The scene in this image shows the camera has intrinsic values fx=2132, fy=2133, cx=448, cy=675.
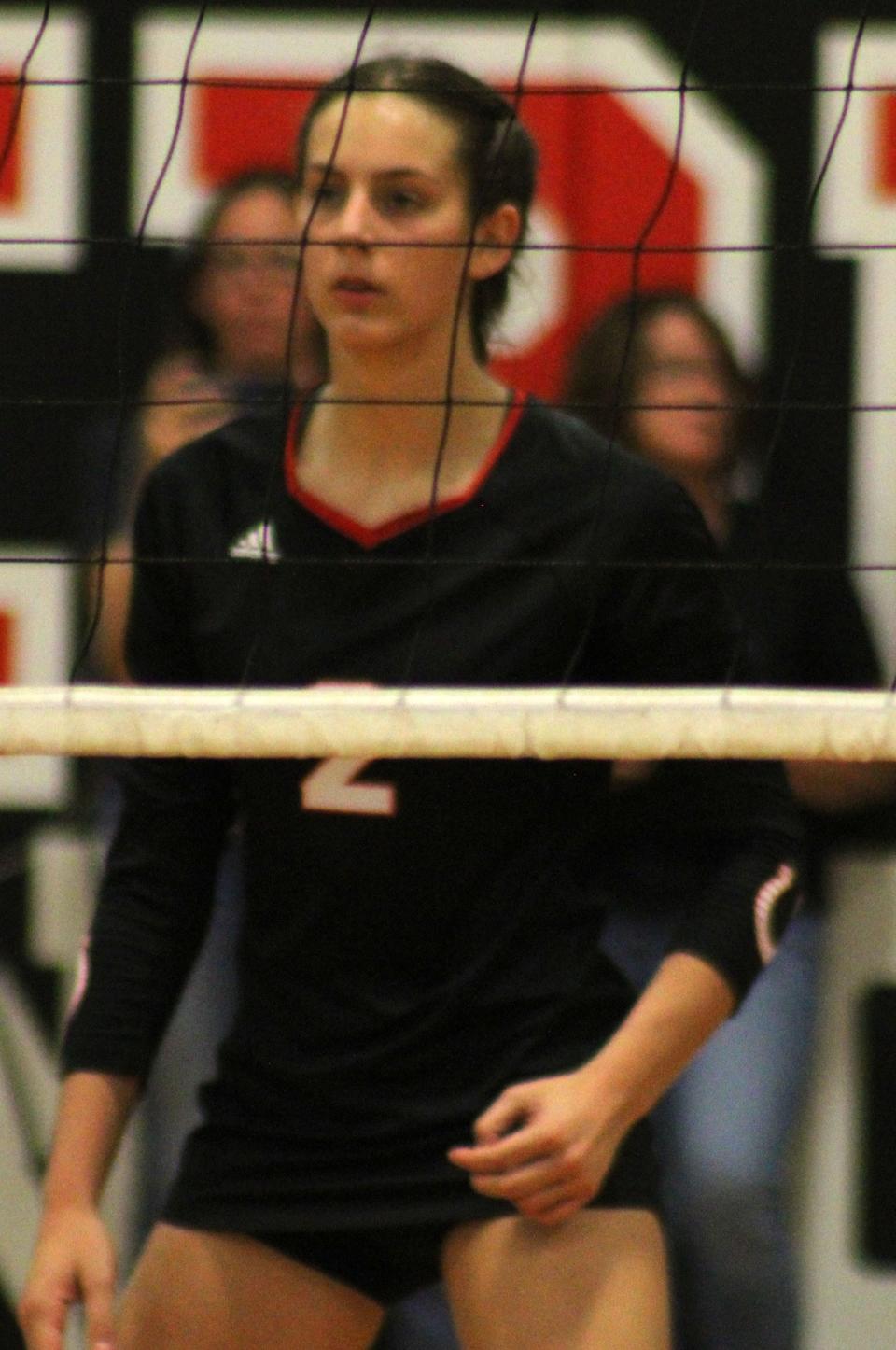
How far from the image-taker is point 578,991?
5.87 feet

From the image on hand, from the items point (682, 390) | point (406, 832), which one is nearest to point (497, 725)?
point (406, 832)

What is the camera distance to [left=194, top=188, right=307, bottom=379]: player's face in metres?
2.94

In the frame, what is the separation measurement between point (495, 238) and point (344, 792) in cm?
54

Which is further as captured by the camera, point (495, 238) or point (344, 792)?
point (495, 238)

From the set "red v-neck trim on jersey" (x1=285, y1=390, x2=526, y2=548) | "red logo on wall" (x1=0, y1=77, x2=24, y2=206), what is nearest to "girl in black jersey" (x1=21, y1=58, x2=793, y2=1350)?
"red v-neck trim on jersey" (x1=285, y1=390, x2=526, y2=548)

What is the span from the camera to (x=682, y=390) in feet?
9.33

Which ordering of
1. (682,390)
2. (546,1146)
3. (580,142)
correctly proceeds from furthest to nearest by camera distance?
1. (580,142)
2. (682,390)
3. (546,1146)

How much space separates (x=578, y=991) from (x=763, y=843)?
7.9 inches

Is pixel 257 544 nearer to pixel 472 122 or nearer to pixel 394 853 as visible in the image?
pixel 394 853

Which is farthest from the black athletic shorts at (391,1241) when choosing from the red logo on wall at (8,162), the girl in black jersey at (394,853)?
the red logo on wall at (8,162)

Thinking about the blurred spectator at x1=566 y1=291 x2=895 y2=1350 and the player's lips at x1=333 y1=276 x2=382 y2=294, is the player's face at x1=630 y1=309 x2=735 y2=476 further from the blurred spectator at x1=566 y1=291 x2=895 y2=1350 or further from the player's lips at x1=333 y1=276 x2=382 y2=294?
the player's lips at x1=333 y1=276 x2=382 y2=294

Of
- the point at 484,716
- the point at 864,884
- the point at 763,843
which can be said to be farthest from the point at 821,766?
the point at 484,716

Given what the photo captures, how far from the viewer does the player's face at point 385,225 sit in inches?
71.5

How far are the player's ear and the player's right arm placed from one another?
0.78 meters
